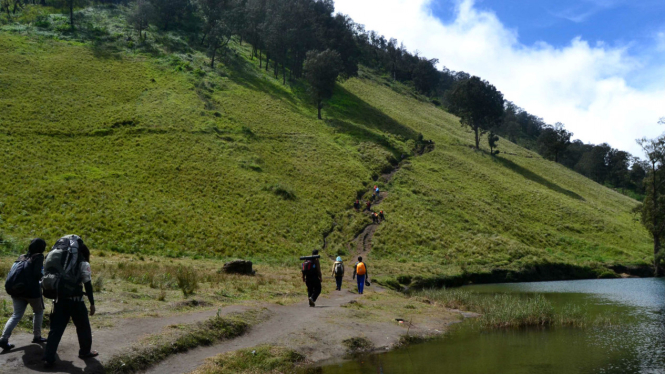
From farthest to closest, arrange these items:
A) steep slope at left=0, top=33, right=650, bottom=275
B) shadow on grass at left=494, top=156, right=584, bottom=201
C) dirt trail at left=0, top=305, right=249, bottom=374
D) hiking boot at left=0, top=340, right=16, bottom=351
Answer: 1. shadow on grass at left=494, top=156, right=584, bottom=201
2. steep slope at left=0, top=33, right=650, bottom=275
3. hiking boot at left=0, top=340, right=16, bottom=351
4. dirt trail at left=0, top=305, right=249, bottom=374

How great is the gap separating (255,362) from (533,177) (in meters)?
82.3

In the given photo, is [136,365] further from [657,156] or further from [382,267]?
[657,156]

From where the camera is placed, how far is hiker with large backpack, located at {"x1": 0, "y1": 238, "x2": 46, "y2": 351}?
932 centimetres

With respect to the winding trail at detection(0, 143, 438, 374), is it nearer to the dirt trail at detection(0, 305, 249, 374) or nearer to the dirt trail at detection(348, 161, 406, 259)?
the dirt trail at detection(0, 305, 249, 374)

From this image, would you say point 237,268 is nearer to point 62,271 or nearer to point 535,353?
point 535,353

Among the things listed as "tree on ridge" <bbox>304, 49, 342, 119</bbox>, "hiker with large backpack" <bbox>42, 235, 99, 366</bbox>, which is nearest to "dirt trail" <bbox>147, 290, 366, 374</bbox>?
"hiker with large backpack" <bbox>42, 235, 99, 366</bbox>

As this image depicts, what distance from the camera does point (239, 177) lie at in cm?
5294

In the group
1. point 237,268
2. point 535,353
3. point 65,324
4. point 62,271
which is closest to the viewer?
point 62,271

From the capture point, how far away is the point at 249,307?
1609 cm

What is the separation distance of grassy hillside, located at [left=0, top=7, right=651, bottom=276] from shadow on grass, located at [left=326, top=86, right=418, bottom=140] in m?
0.66

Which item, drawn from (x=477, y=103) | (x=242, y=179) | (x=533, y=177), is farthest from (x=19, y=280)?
(x=477, y=103)

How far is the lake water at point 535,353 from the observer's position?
39.7 ft

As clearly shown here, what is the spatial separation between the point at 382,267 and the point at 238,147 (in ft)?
103

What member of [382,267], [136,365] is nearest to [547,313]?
[136,365]
